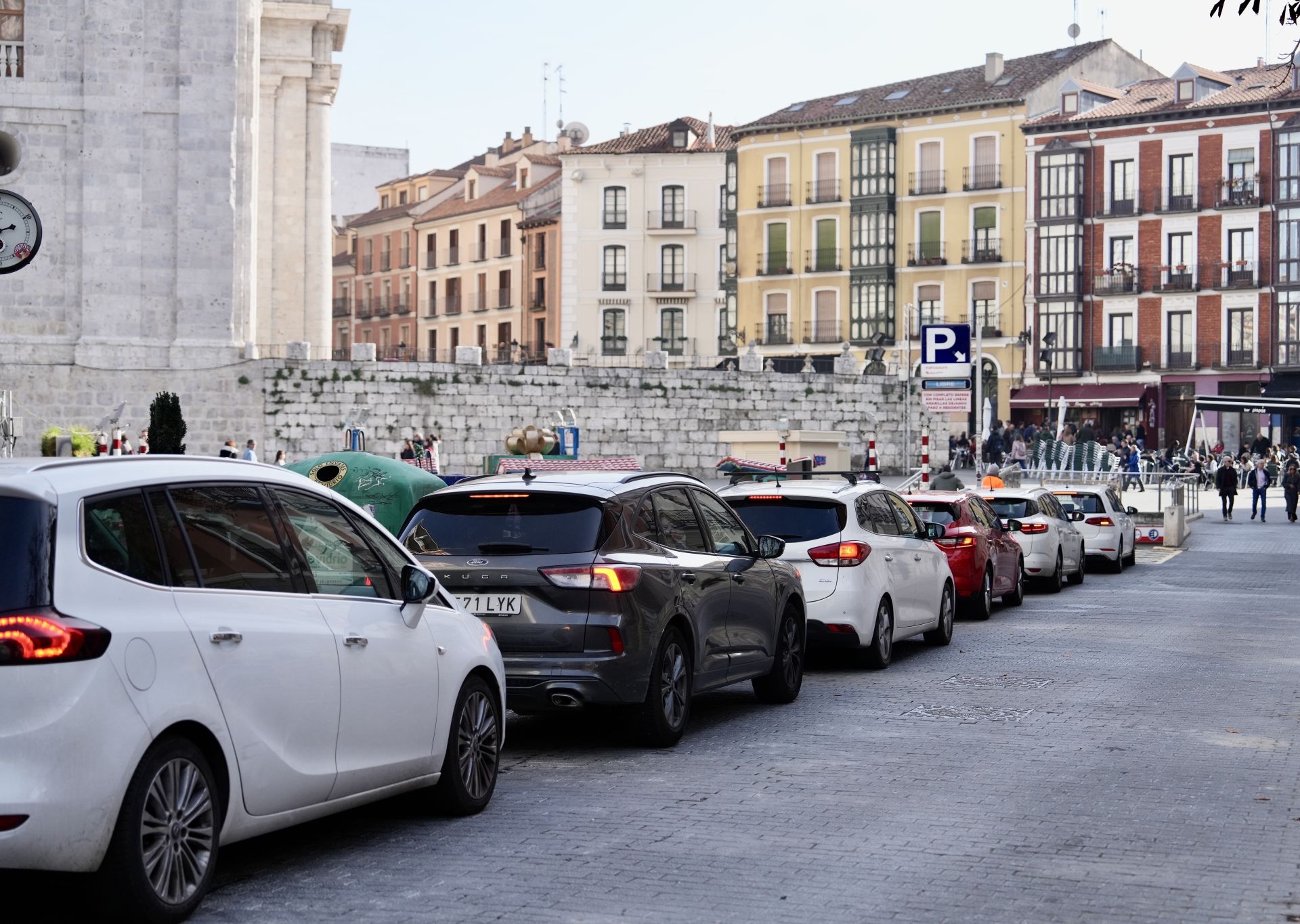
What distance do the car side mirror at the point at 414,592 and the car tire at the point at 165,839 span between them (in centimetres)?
142

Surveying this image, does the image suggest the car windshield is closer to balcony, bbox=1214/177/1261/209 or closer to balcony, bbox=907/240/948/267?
balcony, bbox=1214/177/1261/209

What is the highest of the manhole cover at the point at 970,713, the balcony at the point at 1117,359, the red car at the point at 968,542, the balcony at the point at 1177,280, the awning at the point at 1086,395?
the balcony at the point at 1177,280

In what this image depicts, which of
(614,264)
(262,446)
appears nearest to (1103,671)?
(262,446)

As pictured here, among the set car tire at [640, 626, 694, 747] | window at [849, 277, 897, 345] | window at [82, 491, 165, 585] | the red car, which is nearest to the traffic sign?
the red car

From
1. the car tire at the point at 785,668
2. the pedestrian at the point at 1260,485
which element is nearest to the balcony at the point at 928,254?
the pedestrian at the point at 1260,485

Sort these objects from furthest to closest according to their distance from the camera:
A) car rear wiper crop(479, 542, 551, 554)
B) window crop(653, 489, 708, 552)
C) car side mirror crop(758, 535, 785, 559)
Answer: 1. car side mirror crop(758, 535, 785, 559)
2. window crop(653, 489, 708, 552)
3. car rear wiper crop(479, 542, 551, 554)

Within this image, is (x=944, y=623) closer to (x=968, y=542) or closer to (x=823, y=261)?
(x=968, y=542)

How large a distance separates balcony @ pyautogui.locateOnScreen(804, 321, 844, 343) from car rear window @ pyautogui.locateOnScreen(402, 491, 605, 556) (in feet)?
209

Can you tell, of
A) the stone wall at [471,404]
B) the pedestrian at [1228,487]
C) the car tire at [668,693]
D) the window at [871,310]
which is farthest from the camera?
the window at [871,310]

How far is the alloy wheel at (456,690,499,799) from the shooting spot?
7449mm

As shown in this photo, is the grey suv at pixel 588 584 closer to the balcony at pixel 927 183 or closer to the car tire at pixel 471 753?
the car tire at pixel 471 753

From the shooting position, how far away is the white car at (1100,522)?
25.8 meters

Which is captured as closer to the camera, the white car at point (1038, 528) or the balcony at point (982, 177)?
the white car at point (1038, 528)

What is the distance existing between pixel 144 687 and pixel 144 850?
524mm
